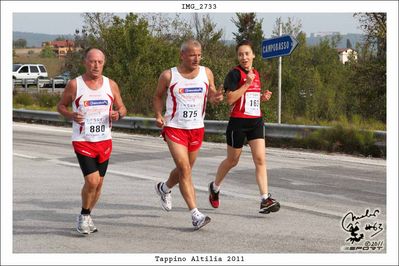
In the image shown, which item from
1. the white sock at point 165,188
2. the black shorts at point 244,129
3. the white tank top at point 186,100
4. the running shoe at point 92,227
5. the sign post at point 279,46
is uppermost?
the sign post at point 279,46

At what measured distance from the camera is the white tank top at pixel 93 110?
278 inches

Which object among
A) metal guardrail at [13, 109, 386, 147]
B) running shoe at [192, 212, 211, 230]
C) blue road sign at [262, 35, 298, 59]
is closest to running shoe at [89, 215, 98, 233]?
running shoe at [192, 212, 211, 230]

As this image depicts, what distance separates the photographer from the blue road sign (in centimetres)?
1533

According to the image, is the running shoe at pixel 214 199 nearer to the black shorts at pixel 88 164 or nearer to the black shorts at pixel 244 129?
the black shorts at pixel 244 129

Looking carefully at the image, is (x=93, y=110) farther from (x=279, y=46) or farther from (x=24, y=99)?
(x=24, y=99)

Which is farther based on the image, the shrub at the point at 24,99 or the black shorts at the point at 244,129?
the shrub at the point at 24,99

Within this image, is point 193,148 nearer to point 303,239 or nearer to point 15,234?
point 303,239

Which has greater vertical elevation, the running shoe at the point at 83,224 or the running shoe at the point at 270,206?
the running shoe at the point at 270,206

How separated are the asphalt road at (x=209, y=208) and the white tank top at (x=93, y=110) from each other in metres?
1.02

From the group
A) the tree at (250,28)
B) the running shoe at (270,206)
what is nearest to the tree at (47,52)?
the tree at (250,28)

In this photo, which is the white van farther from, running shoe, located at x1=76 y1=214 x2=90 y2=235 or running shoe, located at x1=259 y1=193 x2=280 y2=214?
running shoe, located at x1=76 y1=214 x2=90 y2=235

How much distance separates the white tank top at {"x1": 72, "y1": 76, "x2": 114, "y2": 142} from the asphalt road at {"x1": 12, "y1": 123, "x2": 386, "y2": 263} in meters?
1.02

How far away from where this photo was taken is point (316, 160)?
13008 millimetres

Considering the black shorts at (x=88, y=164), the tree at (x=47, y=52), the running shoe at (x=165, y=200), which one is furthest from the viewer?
the tree at (x=47, y=52)
